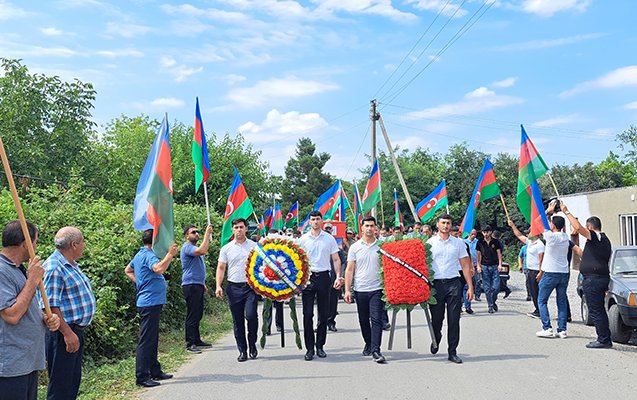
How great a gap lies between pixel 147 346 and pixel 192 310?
2.38 meters

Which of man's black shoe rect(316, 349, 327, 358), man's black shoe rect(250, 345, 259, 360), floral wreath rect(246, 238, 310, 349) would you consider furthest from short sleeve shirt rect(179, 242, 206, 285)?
man's black shoe rect(316, 349, 327, 358)

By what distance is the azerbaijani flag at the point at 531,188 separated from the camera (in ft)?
35.2

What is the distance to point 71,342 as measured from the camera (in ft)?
17.6

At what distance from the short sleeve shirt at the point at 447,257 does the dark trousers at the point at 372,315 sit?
3.01 ft

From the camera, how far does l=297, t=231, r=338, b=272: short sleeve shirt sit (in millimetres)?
9695

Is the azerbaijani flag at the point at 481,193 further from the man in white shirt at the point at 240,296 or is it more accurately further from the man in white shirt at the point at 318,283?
the man in white shirt at the point at 240,296

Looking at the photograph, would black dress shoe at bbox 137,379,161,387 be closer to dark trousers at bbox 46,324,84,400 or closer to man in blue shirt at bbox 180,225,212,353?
dark trousers at bbox 46,324,84,400

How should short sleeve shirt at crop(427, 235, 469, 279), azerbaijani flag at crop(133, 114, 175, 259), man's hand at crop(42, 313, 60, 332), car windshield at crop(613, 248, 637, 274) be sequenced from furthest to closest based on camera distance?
1. car windshield at crop(613, 248, 637, 274)
2. short sleeve shirt at crop(427, 235, 469, 279)
3. azerbaijani flag at crop(133, 114, 175, 259)
4. man's hand at crop(42, 313, 60, 332)

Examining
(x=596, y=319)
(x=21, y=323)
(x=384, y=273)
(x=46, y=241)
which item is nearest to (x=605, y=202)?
(x=596, y=319)

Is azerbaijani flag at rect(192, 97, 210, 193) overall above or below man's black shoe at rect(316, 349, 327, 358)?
above

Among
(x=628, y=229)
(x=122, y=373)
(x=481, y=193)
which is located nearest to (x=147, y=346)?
(x=122, y=373)

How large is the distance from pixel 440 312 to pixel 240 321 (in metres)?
2.97

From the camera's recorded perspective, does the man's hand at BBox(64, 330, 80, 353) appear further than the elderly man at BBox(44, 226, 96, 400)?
No

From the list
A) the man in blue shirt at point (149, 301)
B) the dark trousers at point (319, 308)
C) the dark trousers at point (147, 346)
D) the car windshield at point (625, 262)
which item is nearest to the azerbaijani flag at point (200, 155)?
the man in blue shirt at point (149, 301)
